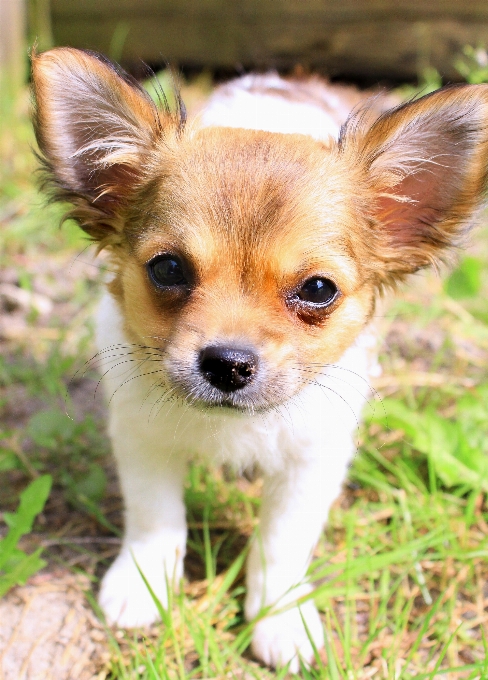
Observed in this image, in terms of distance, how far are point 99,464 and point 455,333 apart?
101 inches

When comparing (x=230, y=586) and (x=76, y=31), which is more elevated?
(x=76, y=31)

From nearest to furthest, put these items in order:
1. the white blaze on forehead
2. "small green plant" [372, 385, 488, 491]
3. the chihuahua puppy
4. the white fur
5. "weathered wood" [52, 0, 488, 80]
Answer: the chihuahua puppy, the white fur, the white blaze on forehead, "small green plant" [372, 385, 488, 491], "weathered wood" [52, 0, 488, 80]

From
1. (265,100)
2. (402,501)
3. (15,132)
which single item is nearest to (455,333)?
(402,501)

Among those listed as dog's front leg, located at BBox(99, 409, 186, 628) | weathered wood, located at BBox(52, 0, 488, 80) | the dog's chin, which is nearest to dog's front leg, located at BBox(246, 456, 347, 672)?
dog's front leg, located at BBox(99, 409, 186, 628)

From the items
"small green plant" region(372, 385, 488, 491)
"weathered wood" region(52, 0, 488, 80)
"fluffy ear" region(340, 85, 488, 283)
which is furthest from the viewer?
"weathered wood" region(52, 0, 488, 80)

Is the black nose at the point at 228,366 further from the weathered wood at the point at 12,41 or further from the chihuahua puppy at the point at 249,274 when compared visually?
the weathered wood at the point at 12,41

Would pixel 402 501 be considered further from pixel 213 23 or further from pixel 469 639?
pixel 213 23

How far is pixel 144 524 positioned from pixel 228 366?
3.66ft

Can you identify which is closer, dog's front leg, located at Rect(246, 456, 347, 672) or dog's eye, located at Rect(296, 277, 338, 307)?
dog's eye, located at Rect(296, 277, 338, 307)

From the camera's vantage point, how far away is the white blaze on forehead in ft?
11.0

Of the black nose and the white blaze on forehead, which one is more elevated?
the white blaze on forehead

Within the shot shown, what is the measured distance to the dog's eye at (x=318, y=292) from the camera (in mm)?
2592

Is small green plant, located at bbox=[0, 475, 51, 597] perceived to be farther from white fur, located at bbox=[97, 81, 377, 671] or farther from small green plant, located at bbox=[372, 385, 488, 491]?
small green plant, located at bbox=[372, 385, 488, 491]

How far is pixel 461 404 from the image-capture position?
4.12 metres
